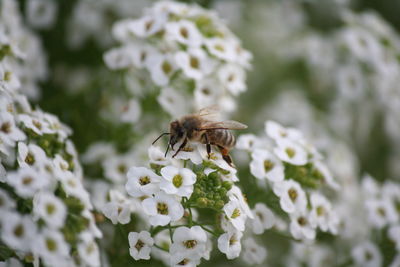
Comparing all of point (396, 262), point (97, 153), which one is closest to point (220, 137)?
point (97, 153)

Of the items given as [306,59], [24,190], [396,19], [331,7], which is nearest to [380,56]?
[306,59]

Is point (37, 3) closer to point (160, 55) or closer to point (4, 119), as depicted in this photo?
point (160, 55)

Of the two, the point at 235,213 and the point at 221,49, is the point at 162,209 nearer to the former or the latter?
the point at 235,213

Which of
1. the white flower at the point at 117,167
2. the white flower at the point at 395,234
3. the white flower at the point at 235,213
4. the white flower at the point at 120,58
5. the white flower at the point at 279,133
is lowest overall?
the white flower at the point at 395,234

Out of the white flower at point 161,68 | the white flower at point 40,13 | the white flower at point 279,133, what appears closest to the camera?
the white flower at point 279,133

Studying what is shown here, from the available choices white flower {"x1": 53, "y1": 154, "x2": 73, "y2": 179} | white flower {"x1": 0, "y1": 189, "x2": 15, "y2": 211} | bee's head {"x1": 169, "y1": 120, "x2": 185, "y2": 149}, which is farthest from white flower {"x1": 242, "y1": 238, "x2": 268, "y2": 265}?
white flower {"x1": 0, "y1": 189, "x2": 15, "y2": 211}

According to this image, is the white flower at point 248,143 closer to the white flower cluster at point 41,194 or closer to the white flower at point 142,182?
the white flower at point 142,182

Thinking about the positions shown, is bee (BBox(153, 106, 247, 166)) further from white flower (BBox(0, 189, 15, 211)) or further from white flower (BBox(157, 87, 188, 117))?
white flower (BBox(0, 189, 15, 211))

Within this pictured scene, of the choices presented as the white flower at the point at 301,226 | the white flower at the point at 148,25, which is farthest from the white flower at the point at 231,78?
the white flower at the point at 301,226
